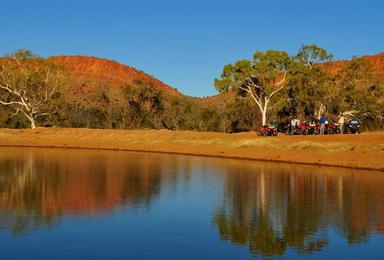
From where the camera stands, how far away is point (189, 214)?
61.8 ft

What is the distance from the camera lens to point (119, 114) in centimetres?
8275

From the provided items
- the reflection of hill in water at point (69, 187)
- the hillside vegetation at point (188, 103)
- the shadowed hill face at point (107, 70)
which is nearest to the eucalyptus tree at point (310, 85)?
the hillside vegetation at point (188, 103)

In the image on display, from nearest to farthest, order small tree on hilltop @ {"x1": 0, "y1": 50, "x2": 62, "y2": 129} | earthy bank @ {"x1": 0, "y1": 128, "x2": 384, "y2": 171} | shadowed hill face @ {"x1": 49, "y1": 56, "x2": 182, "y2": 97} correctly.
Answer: earthy bank @ {"x1": 0, "y1": 128, "x2": 384, "y2": 171}
small tree on hilltop @ {"x1": 0, "y1": 50, "x2": 62, "y2": 129}
shadowed hill face @ {"x1": 49, "y1": 56, "x2": 182, "y2": 97}

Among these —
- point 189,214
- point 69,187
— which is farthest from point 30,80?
point 189,214

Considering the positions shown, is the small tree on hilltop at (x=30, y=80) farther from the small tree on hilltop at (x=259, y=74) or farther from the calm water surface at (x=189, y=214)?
the calm water surface at (x=189, y=214)

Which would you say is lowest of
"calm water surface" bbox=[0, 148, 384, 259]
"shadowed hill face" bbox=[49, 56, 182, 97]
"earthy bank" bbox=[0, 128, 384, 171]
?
"calm water surface" bbox=[0, 148, 384, 259]

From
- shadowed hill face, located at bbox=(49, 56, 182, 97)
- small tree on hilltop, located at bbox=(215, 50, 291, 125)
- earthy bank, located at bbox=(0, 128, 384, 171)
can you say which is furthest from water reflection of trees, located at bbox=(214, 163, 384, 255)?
shadowed hill face, located at bbox=(49, 56, 182, 97)

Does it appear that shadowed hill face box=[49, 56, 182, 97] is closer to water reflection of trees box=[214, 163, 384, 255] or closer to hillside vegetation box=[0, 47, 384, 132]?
hillside vegetation box=[0, 47, 384, 132]

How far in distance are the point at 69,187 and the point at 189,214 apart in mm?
8047

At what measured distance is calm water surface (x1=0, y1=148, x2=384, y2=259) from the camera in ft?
45.9

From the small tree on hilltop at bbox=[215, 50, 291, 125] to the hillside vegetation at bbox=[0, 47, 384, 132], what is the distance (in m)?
0.60

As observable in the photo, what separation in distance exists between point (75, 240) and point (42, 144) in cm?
4653

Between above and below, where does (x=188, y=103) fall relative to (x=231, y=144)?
above

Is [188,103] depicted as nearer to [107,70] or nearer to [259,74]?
[259,74]
